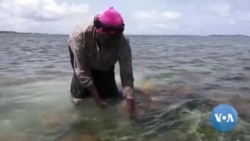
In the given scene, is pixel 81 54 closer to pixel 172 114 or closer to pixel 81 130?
pixel 81 130

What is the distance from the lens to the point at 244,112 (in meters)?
7.04

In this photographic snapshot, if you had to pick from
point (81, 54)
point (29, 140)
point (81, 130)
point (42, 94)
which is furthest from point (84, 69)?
point (42, 94)

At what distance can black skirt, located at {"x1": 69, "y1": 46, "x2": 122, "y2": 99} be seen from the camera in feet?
23.1

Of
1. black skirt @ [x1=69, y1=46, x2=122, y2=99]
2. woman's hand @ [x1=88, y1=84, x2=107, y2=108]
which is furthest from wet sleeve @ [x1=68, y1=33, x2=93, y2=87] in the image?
black skirt @ [x1=69, y1=46, x2=122, y2=99]

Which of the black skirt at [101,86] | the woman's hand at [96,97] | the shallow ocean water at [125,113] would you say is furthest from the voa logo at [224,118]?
the black skirt at [101,86]

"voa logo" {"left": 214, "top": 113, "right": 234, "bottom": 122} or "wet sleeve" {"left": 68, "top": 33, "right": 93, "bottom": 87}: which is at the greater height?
"wet sleeve" {"left": 68, "top": 33, "right": 93, "bottom": 87}

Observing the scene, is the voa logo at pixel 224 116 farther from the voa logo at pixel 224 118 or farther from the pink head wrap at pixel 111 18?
the pink head wrap at pixel 111 18

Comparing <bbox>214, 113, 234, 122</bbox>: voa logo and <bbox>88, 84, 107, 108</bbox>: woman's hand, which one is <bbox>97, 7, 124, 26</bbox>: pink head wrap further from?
<bbox>214, 113, 234, 122</bbox>: voa logo

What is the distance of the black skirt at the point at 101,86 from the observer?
278 inches

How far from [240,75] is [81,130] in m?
7.82

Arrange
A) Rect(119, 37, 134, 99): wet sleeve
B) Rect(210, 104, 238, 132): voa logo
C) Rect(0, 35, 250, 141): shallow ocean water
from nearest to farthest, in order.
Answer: Rect(210, 104, 238, 132): voa logo → Rect(0, 35, 250, 141): shallow ocean water → Rect(119, 37, 134, 99): wet sleeve

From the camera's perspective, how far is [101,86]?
7.25 meters

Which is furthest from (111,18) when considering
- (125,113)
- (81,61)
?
(125,113)

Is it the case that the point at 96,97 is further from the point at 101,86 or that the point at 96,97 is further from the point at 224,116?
the point at 224,116
